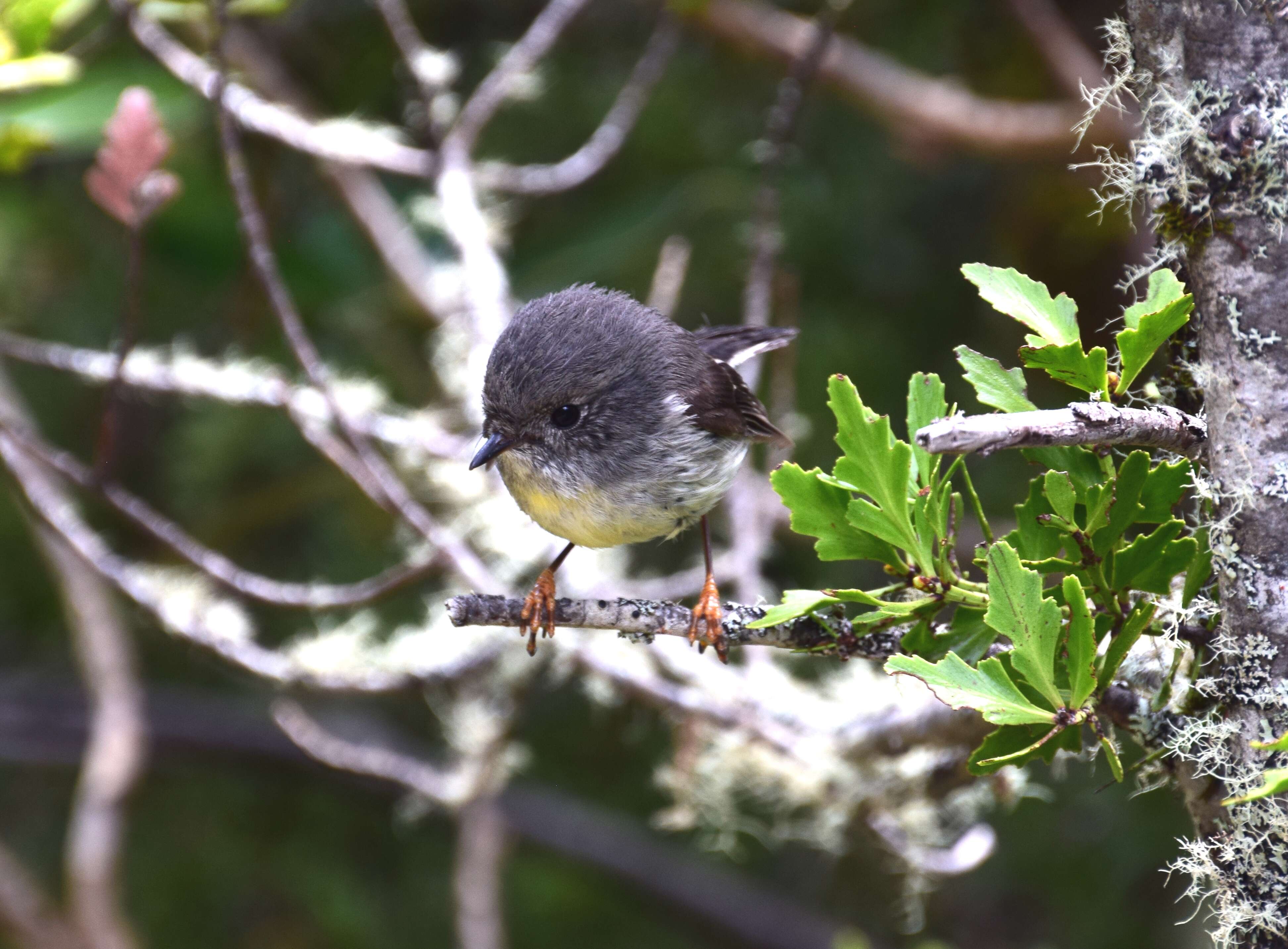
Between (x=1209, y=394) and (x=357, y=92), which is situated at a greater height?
(x=357, y=92)

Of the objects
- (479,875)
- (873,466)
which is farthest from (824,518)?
(479,875)

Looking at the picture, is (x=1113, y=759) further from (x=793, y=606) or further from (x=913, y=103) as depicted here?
(x=913, y=103)

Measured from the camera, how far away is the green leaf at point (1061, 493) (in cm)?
97

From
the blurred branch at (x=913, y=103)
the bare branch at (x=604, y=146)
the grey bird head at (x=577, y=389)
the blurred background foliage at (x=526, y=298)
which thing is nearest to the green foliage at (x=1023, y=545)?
the grey bird head at (x=577, y=389)

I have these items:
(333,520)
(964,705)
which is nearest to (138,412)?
(333,520)

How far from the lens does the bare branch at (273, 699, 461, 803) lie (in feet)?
8.63

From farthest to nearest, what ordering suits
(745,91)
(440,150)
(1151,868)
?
(745,91) < (1151,868) < (440,150)

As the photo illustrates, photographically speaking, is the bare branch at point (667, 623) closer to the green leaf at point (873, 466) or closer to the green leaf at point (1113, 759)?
the green leaf at point (873, 466)

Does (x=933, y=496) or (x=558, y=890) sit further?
(x=558, y=890)

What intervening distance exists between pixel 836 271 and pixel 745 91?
0.85 meters

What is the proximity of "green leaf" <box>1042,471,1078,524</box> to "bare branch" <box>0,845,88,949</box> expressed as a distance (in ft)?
11.5

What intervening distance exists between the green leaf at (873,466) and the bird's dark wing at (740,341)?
1.29 meters

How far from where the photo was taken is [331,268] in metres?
4.03

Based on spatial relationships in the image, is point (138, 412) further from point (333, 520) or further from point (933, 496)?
point (933, 496)
